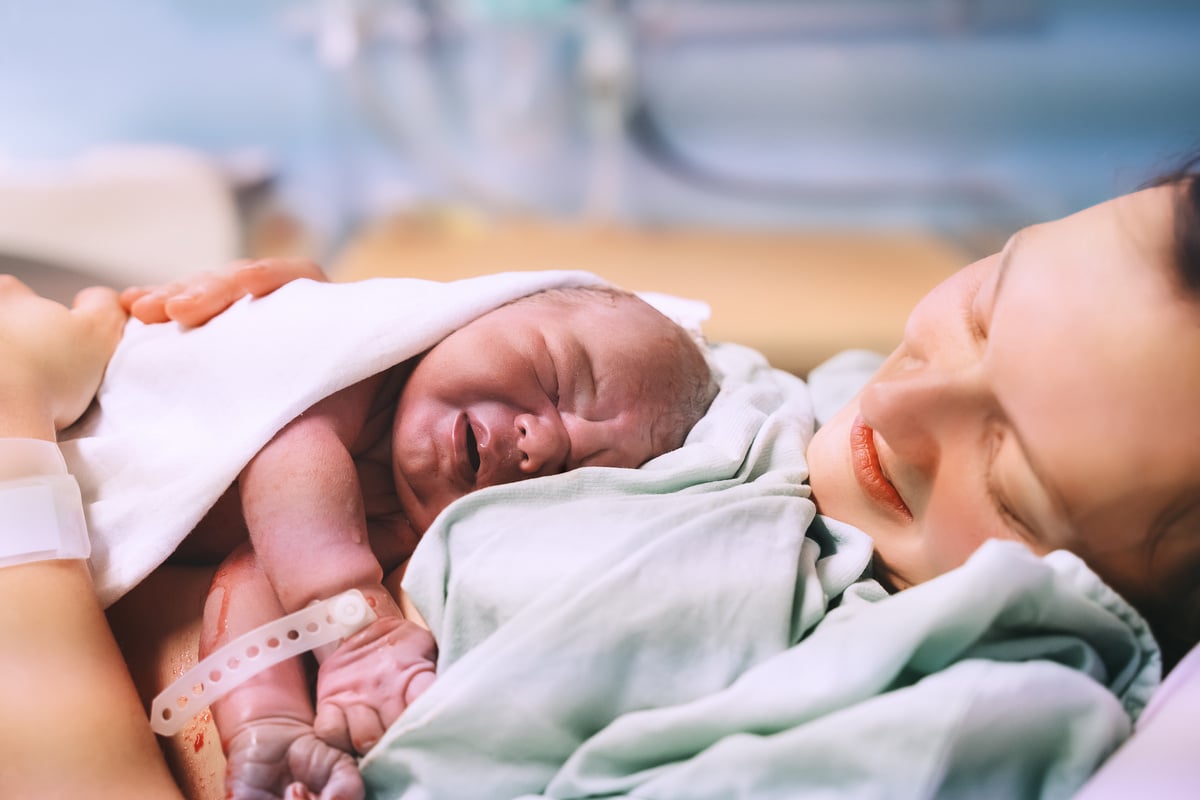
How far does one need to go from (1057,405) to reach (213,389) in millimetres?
542

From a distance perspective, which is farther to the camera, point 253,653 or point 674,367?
point 674,367

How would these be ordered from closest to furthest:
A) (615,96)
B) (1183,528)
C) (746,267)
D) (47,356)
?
(1183,528) → (47,356) → (746,267) → (615,96)

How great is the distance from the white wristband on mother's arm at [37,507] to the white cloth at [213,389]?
36mm

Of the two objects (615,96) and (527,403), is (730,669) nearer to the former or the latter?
(527,403)

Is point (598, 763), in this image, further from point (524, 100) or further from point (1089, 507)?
point (524, 100)

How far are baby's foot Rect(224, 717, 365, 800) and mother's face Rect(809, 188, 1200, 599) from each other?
361mm

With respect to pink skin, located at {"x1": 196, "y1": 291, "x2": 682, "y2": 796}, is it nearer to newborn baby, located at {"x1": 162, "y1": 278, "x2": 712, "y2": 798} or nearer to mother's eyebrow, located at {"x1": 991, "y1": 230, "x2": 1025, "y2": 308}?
newborn baby, located at {"x1": 162, "y1": 278, "x2": 712, "y2": 798}

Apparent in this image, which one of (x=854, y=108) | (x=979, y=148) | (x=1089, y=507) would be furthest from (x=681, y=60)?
(x=1089, y=507)

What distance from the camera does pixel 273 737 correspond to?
1.61ft

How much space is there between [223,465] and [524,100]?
116cm

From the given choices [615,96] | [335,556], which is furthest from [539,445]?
[615,96]

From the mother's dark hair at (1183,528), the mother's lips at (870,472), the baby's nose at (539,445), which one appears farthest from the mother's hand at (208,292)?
the mother's dark hair at (1183,528)

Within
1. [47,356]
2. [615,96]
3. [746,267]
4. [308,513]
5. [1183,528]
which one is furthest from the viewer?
[615,96]

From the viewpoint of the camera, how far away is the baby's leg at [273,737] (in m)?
0.48
